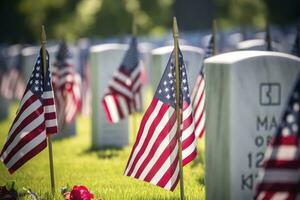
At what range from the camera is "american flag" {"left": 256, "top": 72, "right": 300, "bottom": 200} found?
563 centimetres

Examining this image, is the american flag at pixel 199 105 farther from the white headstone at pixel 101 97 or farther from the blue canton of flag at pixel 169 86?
the white headstone at pixel 101 97

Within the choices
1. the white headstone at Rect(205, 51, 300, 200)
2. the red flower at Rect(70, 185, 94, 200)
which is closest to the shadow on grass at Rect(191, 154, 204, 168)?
the red flower at Rect(70, 185, 94, 200)

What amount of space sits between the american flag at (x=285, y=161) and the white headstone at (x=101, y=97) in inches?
271

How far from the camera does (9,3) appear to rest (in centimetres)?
6159

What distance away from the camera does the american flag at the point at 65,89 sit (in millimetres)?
12672

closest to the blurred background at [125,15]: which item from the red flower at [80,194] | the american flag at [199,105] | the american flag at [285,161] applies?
the american flag at [199,105]

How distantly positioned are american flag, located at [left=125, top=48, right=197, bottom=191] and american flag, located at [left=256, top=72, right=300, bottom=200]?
4.98ft

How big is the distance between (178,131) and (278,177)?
5.21 ft

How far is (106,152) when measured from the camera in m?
11.9


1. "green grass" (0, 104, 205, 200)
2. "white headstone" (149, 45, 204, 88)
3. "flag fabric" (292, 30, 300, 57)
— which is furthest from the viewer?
"flag fabric" (292, 30, 300, 57)

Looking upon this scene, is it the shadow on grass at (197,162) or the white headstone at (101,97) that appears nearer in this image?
the shadow on grass at (197,162)

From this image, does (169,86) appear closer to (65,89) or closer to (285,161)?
(285,161)

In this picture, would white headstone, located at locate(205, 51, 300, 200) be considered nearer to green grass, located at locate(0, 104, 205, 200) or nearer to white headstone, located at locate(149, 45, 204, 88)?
green grass, located at locate(0, 104, 205, 200)

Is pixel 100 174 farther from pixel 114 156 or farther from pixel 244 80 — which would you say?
pixel 244 80
